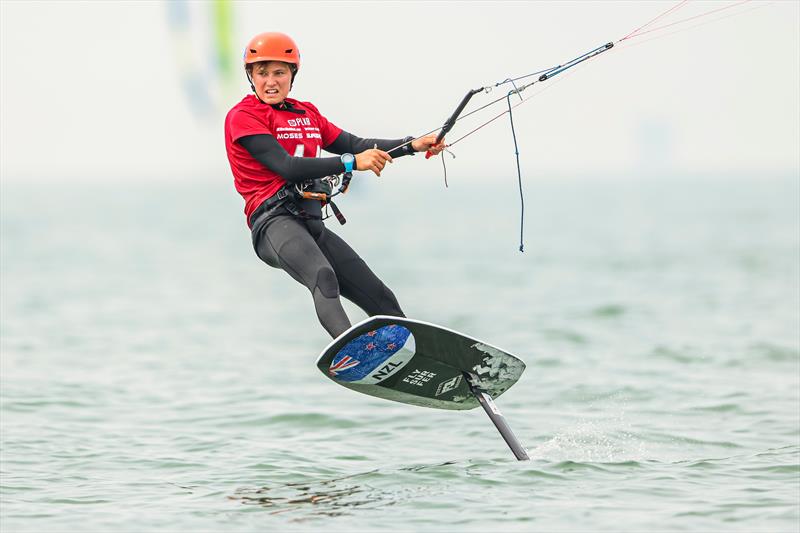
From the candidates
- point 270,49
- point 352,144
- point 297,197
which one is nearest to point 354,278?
point 297,197

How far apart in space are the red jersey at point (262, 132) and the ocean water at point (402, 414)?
36.4 inches

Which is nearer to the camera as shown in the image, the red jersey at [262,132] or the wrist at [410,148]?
the red jersey at [262,132]

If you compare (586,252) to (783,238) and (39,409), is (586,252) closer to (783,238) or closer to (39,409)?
(783,238)

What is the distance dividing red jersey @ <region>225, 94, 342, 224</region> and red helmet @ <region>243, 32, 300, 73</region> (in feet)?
0.97

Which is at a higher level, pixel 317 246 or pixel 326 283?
pixel 317 246

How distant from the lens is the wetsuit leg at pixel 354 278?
7.98 metres

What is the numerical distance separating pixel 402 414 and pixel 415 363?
4.81 meters

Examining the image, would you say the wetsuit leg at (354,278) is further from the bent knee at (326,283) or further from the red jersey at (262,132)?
the red jersey at (262,132)

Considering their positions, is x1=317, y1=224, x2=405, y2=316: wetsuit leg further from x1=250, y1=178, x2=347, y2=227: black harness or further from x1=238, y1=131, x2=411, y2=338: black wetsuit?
x1=250, y1=178, x2=347, y2=227: black harness

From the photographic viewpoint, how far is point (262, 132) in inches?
294

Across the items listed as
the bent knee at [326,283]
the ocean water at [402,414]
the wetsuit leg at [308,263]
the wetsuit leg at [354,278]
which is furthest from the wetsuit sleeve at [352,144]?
the bent knee at [326,283]

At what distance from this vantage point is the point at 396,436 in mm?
11531

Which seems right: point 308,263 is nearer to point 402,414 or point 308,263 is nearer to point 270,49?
point 270,49

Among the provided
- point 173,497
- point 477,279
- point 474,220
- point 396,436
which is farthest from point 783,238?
point 173,497
